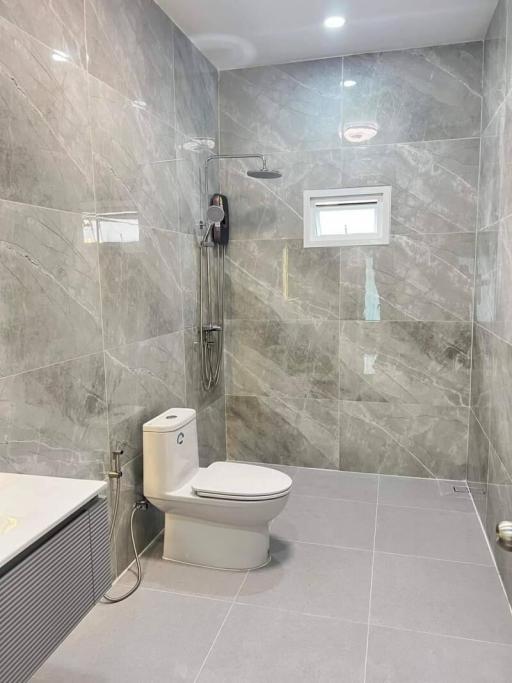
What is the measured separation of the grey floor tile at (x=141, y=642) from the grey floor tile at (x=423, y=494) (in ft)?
4.66

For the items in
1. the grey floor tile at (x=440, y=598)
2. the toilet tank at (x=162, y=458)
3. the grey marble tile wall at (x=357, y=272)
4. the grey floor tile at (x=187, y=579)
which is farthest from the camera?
the grey marble tile wall at (x=357, y=272)

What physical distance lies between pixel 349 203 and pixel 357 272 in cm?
46

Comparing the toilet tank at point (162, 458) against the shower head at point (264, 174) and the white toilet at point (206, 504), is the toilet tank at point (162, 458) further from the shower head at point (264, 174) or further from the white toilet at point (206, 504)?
the shower head at point (264, 174)

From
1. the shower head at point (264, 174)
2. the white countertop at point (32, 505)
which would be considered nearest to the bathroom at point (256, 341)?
the white countertop at point (32, 505)

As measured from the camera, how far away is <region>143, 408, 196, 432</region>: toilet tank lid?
7.70 feet

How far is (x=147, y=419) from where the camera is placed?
Answer: 254 cm

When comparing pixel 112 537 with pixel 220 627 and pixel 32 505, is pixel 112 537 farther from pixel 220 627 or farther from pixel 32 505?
pixel 32 505

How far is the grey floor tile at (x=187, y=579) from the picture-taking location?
2.23 meters

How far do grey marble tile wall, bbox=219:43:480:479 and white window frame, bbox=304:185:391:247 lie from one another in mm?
47

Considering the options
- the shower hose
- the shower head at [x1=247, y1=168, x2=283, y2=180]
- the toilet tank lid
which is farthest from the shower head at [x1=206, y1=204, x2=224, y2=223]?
the shower hose

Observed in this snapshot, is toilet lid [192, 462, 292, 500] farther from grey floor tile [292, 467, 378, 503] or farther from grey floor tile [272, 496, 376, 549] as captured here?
grey floor tile [292, 467, 378, 503]

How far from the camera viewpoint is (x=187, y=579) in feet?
7.59

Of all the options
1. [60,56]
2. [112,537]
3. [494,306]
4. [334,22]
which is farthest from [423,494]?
[60,56]

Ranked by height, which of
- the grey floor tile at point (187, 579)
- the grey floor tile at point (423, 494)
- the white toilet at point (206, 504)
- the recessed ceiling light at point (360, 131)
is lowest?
the grey floor tile at point (187, 579)
